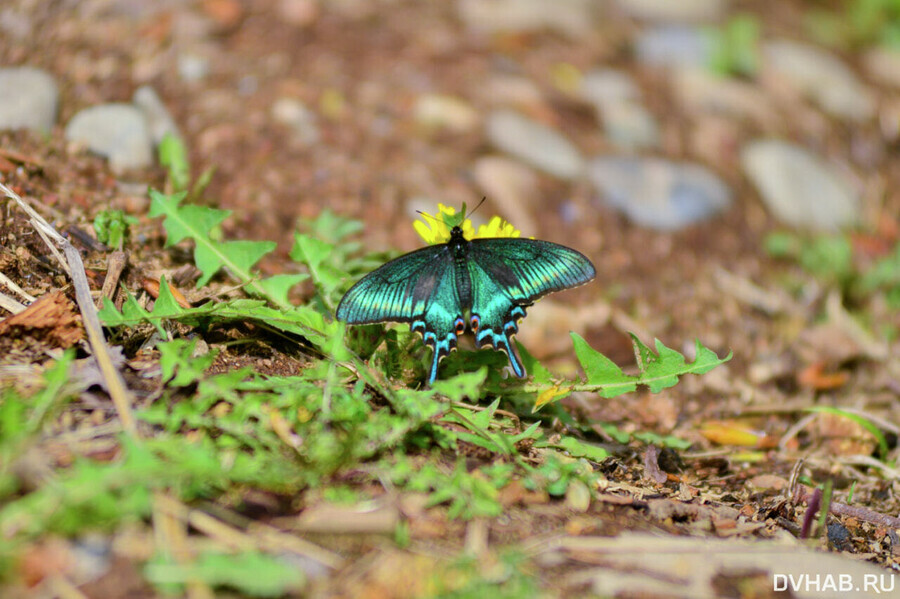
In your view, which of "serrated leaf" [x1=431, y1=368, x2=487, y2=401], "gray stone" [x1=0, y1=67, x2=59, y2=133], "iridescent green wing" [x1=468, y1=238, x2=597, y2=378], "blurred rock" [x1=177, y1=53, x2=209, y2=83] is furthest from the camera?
"blurred rock" [x1=177, y1=53, x2=209, y2=83]

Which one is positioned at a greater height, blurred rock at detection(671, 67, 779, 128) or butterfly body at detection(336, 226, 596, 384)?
blurred rock at detection(671, 67, 779, 128)

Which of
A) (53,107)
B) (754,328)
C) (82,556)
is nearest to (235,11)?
(53,107)

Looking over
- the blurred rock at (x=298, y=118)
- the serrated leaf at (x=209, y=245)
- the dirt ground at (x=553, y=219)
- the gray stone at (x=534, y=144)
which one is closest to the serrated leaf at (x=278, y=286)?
the serrated leaf at (x=209, y=245)

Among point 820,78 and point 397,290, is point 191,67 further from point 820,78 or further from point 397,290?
point 820,78

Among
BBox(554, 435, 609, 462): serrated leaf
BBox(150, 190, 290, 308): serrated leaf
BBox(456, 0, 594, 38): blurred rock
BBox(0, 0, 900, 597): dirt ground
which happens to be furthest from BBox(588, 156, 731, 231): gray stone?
BBox(150, 190, 290, 308): serrated leaf

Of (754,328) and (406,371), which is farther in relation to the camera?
(754,328)

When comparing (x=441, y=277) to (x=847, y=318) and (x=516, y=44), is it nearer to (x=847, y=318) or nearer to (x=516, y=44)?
(x=847, y=318)

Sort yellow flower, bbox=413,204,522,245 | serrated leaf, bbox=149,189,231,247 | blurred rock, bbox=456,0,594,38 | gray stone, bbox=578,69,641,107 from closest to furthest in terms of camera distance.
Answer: yellow flower, bbox=413,204,522,245, serrated leaf, bbox=149,189,231,247, gray stone, bbox=578,69,641,107, blurred rock, bbox=456,0,594,38

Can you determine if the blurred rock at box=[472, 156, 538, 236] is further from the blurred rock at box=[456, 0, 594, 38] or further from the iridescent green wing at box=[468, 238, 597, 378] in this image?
the iridescent green wing at box=[468, 238, 597, 378]
